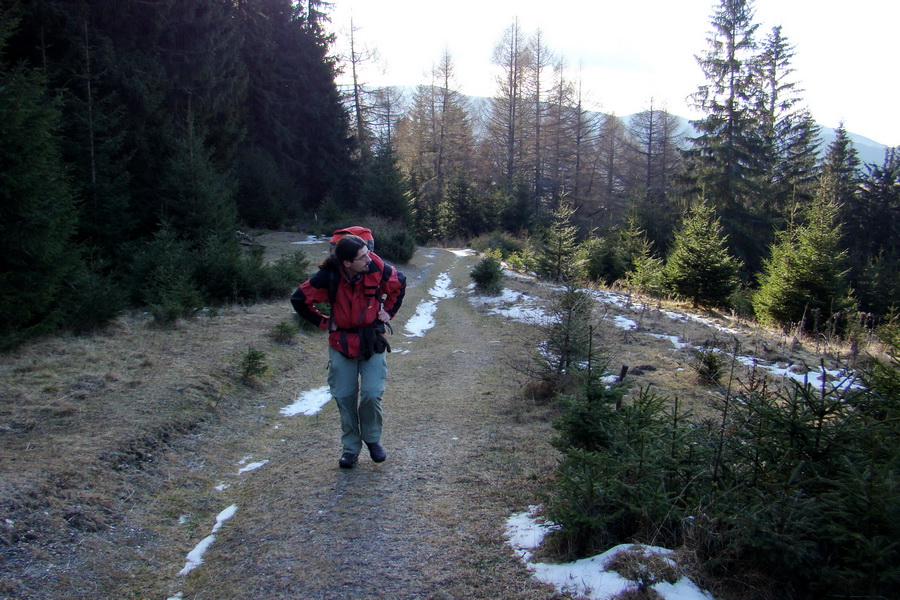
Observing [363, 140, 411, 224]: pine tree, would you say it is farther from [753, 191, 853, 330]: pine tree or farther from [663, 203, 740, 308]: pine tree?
[753, 191, 853, 330]: pine tree

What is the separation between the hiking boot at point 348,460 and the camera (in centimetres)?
441

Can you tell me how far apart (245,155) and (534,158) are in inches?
1091

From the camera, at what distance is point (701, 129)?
29.2m

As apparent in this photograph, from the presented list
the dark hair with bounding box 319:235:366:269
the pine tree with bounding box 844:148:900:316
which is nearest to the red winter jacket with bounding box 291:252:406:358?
the dark hair with bounding box 319:235:366:269

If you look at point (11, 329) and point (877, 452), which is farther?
point (11, 329)

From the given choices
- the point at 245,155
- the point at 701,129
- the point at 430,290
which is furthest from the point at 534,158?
the point at 430,290

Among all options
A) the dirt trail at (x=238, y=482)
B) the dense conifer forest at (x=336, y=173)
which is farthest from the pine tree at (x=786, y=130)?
the dirt trail at (x=238, y=482)

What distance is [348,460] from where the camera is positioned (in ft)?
14.5

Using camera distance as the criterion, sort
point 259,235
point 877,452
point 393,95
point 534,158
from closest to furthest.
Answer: point 877,452 → point 259,235 → point 534,158 → point 393,95

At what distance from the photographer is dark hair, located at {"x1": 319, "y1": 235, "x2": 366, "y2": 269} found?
13.4 ft

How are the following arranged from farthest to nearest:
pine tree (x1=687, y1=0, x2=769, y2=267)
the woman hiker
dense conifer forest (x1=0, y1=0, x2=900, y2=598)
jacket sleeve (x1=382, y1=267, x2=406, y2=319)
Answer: pine tree (x1=687, y1=0, x2=769, y2=267) → jacket sleeve (x1=382, y1=267, x2=406, y2=319) → the woman hiker → dense conifer forest (x1=0, y1=0, x2=900, y2=598)

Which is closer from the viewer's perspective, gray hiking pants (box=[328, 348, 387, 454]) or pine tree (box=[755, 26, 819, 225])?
gray hiking pants (box=[328, 348, 387, 454])

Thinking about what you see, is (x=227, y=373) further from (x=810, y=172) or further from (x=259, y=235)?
(x=810, y=172)

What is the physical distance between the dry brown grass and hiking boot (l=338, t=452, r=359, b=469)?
0.11 m
